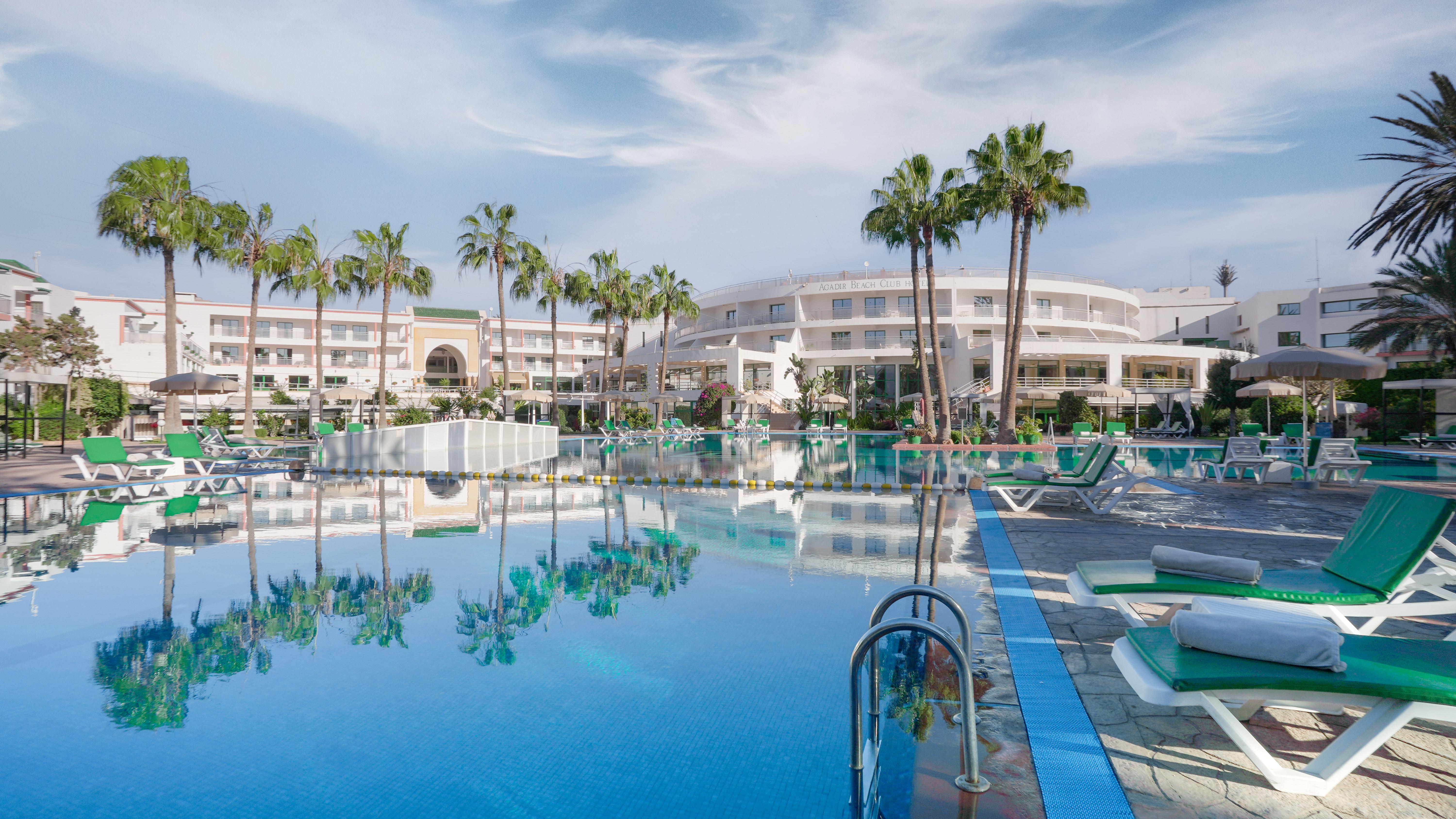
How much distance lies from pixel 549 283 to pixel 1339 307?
47807mm

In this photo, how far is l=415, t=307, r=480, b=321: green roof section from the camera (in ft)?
202

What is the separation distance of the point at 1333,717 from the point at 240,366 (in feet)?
203

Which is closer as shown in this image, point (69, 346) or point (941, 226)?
point (941, 226)

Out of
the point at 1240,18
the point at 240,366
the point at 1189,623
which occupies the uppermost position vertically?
the point at 1240,18

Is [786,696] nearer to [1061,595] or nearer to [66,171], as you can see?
[1061,595]

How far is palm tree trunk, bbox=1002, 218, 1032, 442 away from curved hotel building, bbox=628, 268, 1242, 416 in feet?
40.5

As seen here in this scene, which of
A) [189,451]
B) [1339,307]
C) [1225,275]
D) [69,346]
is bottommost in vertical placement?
[189,451]

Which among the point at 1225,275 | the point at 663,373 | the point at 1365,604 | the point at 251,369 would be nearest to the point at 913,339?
the point at 663,373

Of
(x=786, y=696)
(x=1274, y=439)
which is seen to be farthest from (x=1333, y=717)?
(x=1274, y=439)

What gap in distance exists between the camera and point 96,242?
25703 mm

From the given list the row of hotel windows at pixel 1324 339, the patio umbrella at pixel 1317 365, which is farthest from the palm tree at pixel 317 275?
the row of hotel windows at pixel 1324 339

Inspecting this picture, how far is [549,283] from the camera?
41.3 metres

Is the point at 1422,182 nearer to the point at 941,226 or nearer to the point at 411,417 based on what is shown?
the point at 941,226

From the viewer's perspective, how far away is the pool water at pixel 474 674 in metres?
3.27
